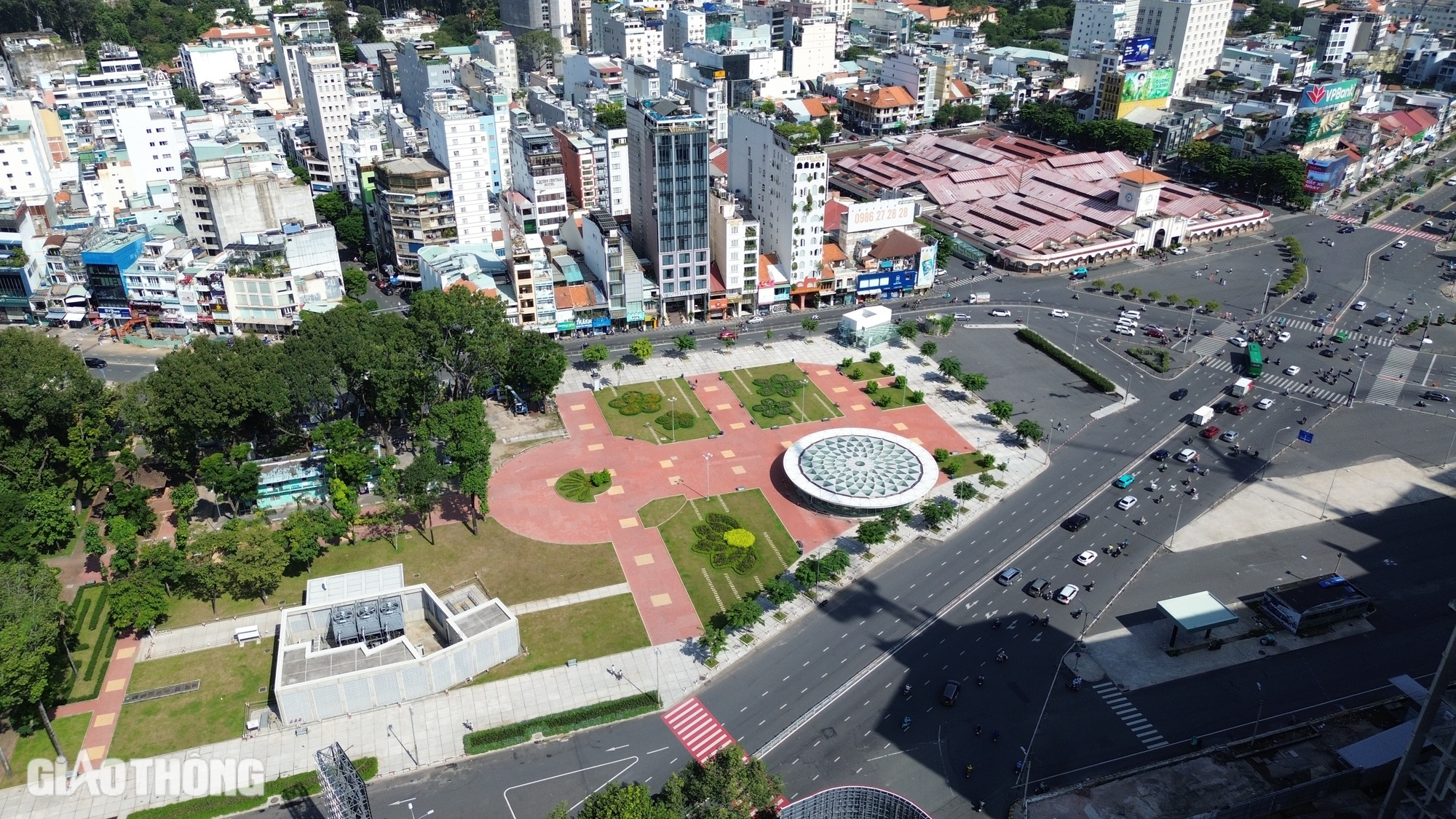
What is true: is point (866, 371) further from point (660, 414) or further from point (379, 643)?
point (379, 643)

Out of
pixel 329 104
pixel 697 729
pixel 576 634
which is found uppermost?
pixel 329 104

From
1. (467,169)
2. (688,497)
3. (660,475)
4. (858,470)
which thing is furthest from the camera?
(467,169)

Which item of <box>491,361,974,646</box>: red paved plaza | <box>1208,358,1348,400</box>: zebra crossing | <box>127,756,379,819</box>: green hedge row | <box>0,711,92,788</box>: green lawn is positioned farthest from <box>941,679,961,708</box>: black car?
<box>1208,358,1348,400</box>: zebra crossing

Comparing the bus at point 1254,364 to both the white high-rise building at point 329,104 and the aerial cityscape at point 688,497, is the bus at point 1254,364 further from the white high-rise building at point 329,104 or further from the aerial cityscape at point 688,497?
the white high-rise building at point 329,104

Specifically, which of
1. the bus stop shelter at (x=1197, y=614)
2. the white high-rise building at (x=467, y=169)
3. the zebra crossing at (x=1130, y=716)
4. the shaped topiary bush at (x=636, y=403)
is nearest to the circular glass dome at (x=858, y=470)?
the shaped topiary bush at (x=636, y=403)

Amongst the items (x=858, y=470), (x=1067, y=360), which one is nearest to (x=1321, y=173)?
(x=1067, y=360)
